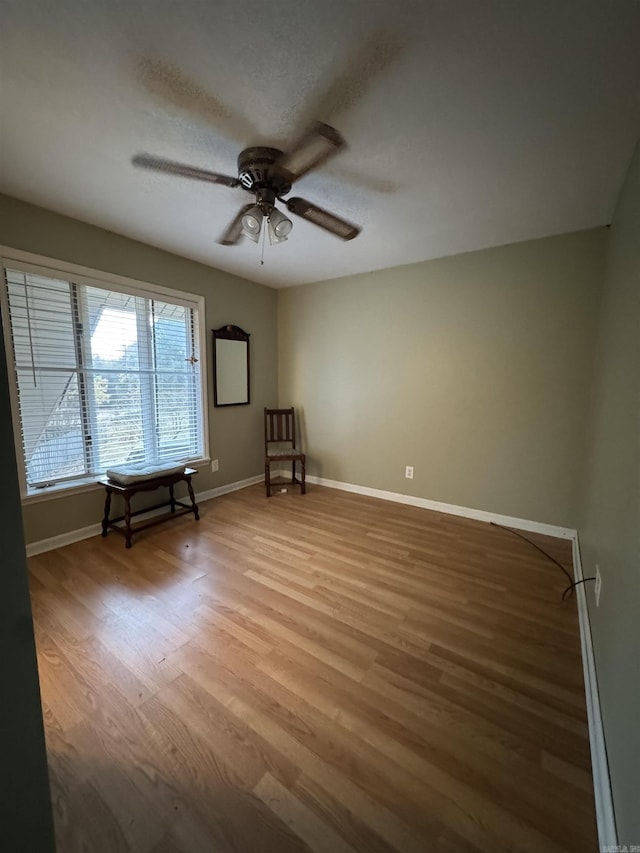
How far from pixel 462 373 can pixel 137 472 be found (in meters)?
2.82

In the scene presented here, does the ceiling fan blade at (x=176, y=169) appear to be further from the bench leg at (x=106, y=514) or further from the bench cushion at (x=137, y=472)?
the bench leg at (x=106, y=514)

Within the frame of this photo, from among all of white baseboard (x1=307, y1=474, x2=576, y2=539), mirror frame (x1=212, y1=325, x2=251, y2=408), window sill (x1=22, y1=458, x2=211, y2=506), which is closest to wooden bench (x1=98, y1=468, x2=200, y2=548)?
window sill (x1=22, y1=458, x2=211, y2=506)

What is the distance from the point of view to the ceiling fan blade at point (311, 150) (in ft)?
5.00

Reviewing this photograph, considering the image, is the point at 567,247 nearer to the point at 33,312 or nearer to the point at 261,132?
the point at 261,132

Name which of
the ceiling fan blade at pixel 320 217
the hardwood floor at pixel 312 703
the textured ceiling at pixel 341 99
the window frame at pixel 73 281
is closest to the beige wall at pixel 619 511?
the hardwood floor at pixel 312 703

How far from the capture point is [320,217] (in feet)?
6.12

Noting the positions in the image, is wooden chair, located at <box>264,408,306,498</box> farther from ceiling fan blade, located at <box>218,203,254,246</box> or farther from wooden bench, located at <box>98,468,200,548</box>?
ceiling fan blade, located at <box>218,203,254,246</box>

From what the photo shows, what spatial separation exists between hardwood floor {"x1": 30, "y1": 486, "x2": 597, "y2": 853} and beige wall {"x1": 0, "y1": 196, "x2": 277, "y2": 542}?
0.38 m

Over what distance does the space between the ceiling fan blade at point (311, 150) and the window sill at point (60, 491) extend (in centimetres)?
254

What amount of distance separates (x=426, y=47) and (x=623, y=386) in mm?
1512

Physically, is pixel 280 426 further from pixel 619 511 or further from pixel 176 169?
pixel 619 511

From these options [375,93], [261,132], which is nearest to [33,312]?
[261,132]

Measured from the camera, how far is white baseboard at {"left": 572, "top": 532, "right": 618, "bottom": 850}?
93cm

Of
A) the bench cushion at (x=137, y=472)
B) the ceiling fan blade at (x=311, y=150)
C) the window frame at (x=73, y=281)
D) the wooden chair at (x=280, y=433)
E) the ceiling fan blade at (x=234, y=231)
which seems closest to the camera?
the ceiling fan blade at (x=311, y=150)
